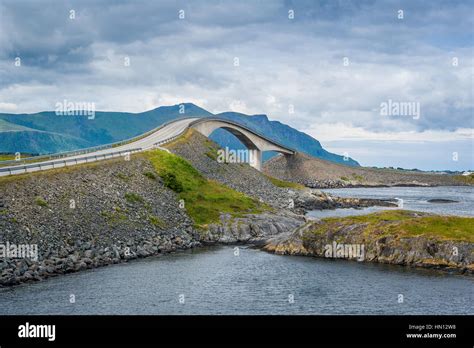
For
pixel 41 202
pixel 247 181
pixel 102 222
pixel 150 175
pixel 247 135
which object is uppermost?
pixel 247 135

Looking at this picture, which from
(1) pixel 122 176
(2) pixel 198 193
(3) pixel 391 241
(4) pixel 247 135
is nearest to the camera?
(3) pixel 391 241

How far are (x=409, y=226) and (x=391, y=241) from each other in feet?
9.84

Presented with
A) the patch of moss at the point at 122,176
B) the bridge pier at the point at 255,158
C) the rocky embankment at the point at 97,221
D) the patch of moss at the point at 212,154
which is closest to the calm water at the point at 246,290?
the rocky embankment at the point at 97,221

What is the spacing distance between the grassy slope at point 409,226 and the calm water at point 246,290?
19.0 ft

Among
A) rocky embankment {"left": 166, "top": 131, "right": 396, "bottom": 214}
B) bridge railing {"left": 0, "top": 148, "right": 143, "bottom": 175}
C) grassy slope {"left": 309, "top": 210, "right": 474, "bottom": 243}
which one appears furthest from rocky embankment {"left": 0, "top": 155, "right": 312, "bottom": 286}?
rocky embankment {"left": 166, "top": 131, "right": 396, "bottom": 214}

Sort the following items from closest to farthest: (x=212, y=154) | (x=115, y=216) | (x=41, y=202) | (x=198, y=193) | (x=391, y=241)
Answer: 1. (x=391, y=241)
2. (x=41, y=202)
3. (x=115, y=216)
4. (x=198, y=193)
5. (x=212, y=154)

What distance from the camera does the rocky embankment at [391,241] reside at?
190ft

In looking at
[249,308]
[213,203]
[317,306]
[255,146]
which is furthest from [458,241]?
Answer: [255,146]

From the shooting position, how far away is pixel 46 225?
6125cm

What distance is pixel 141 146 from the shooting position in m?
110

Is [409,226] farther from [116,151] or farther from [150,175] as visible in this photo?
[116,151]

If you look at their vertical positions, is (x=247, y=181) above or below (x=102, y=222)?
above

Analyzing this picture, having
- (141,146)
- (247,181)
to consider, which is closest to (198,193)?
(141,146)
